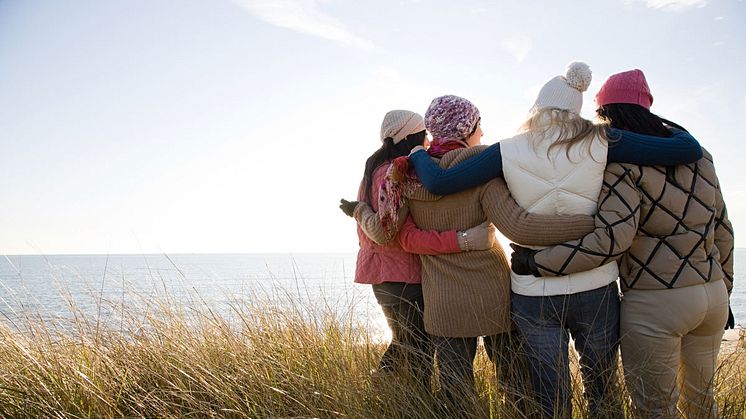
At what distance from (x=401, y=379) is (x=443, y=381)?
273 millimetres

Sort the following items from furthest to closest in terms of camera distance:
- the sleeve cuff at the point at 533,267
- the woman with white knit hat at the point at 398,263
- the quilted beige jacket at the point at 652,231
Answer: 1. the woman with white knit hat at the point at 398,263
2. the sleeve cuff at the point at 533,267
3. the quilted beige jacket at the point at 652,231

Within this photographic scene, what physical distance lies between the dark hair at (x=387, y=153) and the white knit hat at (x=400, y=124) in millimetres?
27

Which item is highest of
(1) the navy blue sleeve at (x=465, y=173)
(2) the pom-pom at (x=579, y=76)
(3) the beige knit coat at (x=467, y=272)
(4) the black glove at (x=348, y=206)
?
(2) the pom-pom at (x=579, y=76)

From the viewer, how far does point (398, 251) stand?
291 centimetres

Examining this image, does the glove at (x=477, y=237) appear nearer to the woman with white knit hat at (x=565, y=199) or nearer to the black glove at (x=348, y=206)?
the woman with white knit hat at (x=565, y=199)

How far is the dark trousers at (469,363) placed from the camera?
8.30ft

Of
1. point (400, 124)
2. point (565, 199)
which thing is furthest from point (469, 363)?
point (400, 124)

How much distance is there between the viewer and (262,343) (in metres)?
3.22

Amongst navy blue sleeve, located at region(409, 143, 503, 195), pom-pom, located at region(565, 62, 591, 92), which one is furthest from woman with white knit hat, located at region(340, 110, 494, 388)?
pom-pom, located at region(565, 62, 591, 92)

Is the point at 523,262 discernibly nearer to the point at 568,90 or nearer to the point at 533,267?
the point at 533,267

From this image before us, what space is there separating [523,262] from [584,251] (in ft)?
0.84

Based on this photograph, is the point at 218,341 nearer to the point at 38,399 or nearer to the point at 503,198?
the point at 38,399

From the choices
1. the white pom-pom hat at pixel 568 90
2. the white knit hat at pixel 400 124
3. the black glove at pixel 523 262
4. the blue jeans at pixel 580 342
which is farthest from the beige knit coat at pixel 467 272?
the white knit hat at pixel 400 124

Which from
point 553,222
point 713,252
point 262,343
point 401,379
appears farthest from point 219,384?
point 713,252
